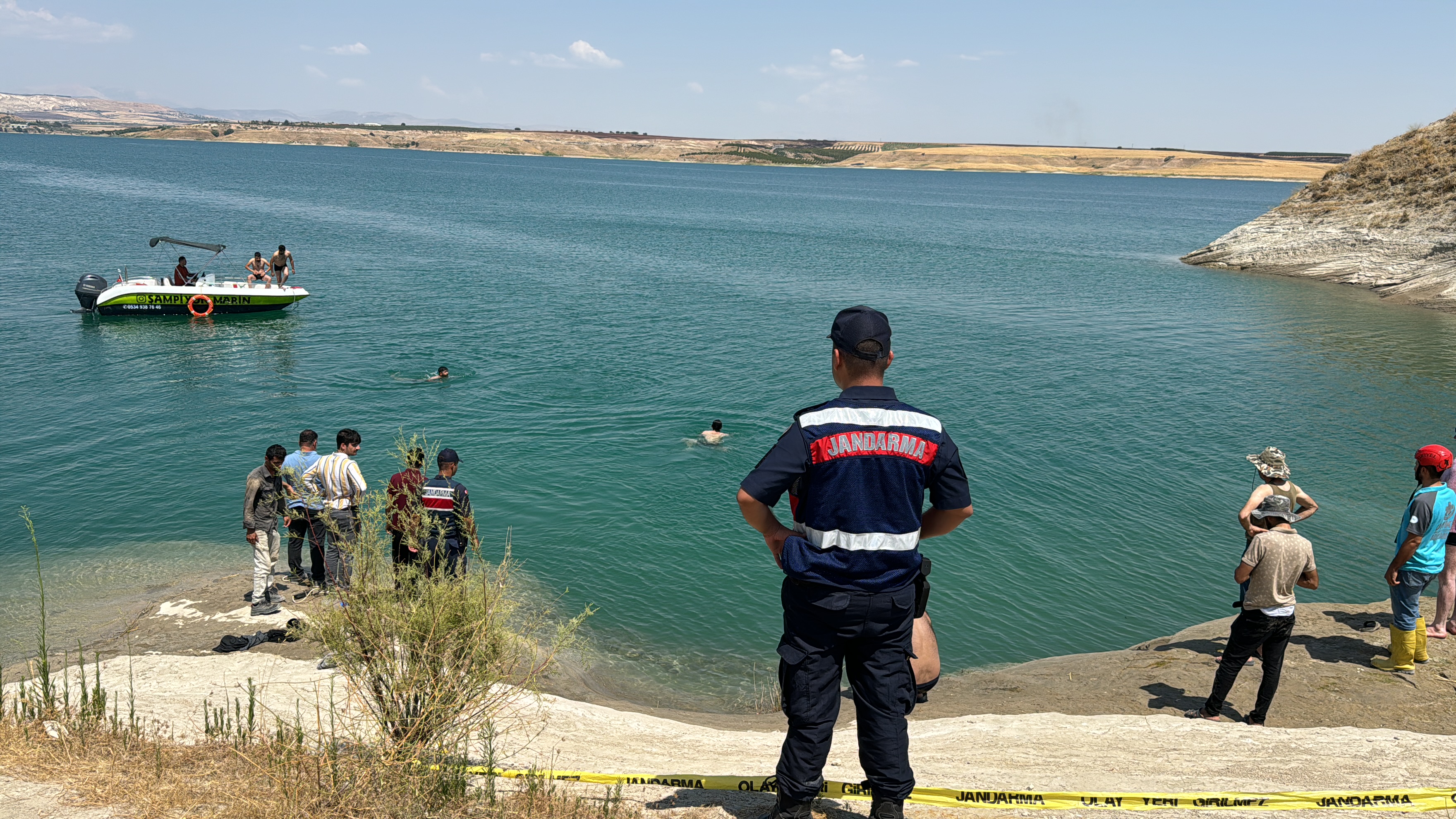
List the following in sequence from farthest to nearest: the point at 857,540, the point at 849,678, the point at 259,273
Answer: the point at 259,273 < the point at 849,678 < the point at 857,540

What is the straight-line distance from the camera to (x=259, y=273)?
32094mm

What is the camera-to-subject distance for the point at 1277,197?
164 metres

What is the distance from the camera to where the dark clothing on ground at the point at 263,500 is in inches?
391

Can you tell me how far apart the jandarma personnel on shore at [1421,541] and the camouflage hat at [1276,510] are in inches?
63.1

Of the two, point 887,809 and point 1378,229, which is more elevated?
point 1378,229

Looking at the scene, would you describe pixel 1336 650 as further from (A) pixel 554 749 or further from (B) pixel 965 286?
A: (B) pixel 965 286

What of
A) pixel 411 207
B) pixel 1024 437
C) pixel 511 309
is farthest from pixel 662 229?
pixel 1024 437

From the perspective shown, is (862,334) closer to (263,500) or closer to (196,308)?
(263,500)

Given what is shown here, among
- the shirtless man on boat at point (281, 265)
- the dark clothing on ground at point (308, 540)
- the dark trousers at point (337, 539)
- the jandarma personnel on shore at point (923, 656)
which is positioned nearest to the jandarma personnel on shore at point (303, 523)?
the dark clothing on ground at point (308, 540)

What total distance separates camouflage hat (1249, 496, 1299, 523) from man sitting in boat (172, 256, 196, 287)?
33.1 m

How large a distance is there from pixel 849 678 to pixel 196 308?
108 ft

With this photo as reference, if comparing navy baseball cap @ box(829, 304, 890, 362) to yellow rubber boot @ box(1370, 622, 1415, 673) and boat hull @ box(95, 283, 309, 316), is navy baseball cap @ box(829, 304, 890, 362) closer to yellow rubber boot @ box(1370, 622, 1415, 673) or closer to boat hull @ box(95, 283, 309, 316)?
yellow rubber boot @ box(1370, 622, 1415, 673)

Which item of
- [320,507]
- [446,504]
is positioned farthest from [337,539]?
[446,504]

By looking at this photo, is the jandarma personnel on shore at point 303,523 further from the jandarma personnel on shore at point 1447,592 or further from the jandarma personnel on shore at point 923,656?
the jandarma personnel on shore at point 1447,592
